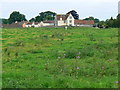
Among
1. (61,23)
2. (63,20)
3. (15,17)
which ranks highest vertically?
(15,17)

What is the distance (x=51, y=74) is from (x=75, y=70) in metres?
Answer: 0.79

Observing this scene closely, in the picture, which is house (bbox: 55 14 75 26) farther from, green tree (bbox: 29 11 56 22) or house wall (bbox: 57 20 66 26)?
green tree (bbox: 29 11 56 22)

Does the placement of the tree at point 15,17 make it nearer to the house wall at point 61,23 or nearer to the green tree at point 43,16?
the green tree at point 43,16

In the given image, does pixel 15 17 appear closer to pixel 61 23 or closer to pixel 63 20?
pixel 61 23

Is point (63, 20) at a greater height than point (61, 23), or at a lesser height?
greater

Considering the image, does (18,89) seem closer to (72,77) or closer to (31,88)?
(31,88)

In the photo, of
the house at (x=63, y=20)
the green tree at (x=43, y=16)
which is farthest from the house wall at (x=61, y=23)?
the green tree at (x=43, y=16)

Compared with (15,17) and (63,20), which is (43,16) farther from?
(63,20)

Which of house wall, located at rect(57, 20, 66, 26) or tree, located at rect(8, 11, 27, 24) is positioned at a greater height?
tree, located at rect(8, 11, 27, 24)

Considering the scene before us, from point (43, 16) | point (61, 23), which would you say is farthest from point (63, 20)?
point (43, 16)

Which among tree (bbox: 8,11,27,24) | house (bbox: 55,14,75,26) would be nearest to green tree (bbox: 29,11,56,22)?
tree (bbox: 8,11,27,24)

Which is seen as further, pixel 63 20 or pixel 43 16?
pixel 43 16

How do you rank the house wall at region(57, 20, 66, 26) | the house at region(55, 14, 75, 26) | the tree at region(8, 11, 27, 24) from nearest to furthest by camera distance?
the house at region(55, 14, 75, 26), the house wall at region(57, 20, 66, 26), the tree at region(8, 11, 27, 24)

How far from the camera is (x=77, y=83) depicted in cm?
683
